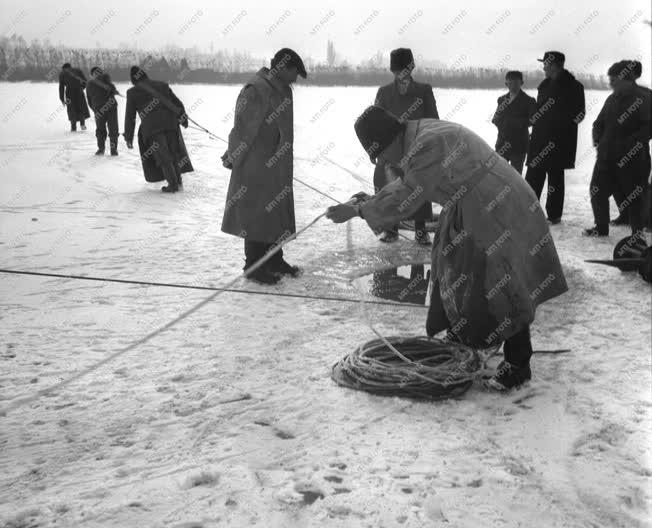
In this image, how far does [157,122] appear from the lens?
8625mm

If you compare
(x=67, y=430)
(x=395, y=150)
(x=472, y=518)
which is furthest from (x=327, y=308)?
(x=472, y=518)

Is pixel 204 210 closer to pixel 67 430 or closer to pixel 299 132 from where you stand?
pixel 67 430

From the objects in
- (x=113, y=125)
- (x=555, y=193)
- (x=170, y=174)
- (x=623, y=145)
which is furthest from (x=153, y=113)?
(x=623, y=145)

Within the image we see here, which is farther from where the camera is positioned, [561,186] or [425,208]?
[561,186]

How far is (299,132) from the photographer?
1881cm

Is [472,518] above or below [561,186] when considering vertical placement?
below

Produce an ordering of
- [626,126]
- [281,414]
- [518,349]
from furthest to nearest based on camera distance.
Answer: [626,126] → [518,349] → [281,414]

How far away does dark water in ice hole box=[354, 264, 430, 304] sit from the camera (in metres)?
5.15

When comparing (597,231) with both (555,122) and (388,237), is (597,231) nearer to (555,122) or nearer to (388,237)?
(555,122)

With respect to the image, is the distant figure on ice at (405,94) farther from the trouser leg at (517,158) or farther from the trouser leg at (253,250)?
the trouser leg at (517,158)

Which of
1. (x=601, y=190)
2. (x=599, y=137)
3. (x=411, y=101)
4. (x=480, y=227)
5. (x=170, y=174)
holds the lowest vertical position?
(x=170, y=174)

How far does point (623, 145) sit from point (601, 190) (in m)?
0.48

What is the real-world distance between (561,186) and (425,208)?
1.88m

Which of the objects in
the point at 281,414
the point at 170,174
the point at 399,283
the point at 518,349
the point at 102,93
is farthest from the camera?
the point at 102,93
